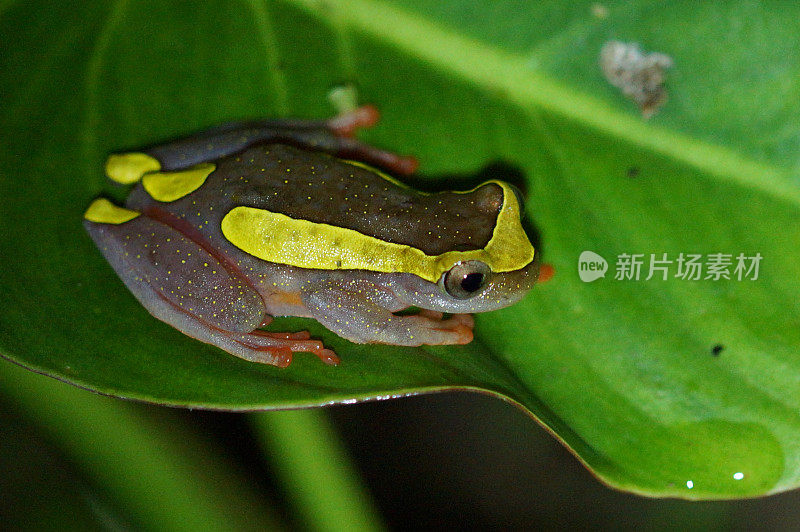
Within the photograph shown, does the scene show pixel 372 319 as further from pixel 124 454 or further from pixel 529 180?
pixel 124 454

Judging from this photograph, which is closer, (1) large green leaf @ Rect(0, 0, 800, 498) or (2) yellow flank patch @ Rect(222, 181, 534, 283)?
(1) large green leaf @ Rect(0, 0, 800, 498)

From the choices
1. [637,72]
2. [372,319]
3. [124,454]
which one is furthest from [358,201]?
[124,454]

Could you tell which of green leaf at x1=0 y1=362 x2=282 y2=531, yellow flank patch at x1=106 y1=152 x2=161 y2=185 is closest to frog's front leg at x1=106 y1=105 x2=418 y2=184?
yellow flank patch at x1=106 y1=152 x2=161 y2=185

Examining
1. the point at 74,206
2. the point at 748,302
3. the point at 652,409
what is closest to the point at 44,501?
the point at 74,206

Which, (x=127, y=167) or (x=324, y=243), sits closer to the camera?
(x=324, y=243)

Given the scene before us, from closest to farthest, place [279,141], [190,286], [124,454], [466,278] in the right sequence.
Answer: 1. [466,278]
2. [190,286]
3. [124,454]
4. [279,141]

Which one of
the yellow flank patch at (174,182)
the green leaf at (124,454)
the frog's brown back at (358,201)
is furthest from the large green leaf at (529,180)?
the green leaf at (124,454)

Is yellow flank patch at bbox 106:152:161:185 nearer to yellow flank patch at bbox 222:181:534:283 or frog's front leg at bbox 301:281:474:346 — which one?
yellow flank patch at bbox 222:181:534:283
